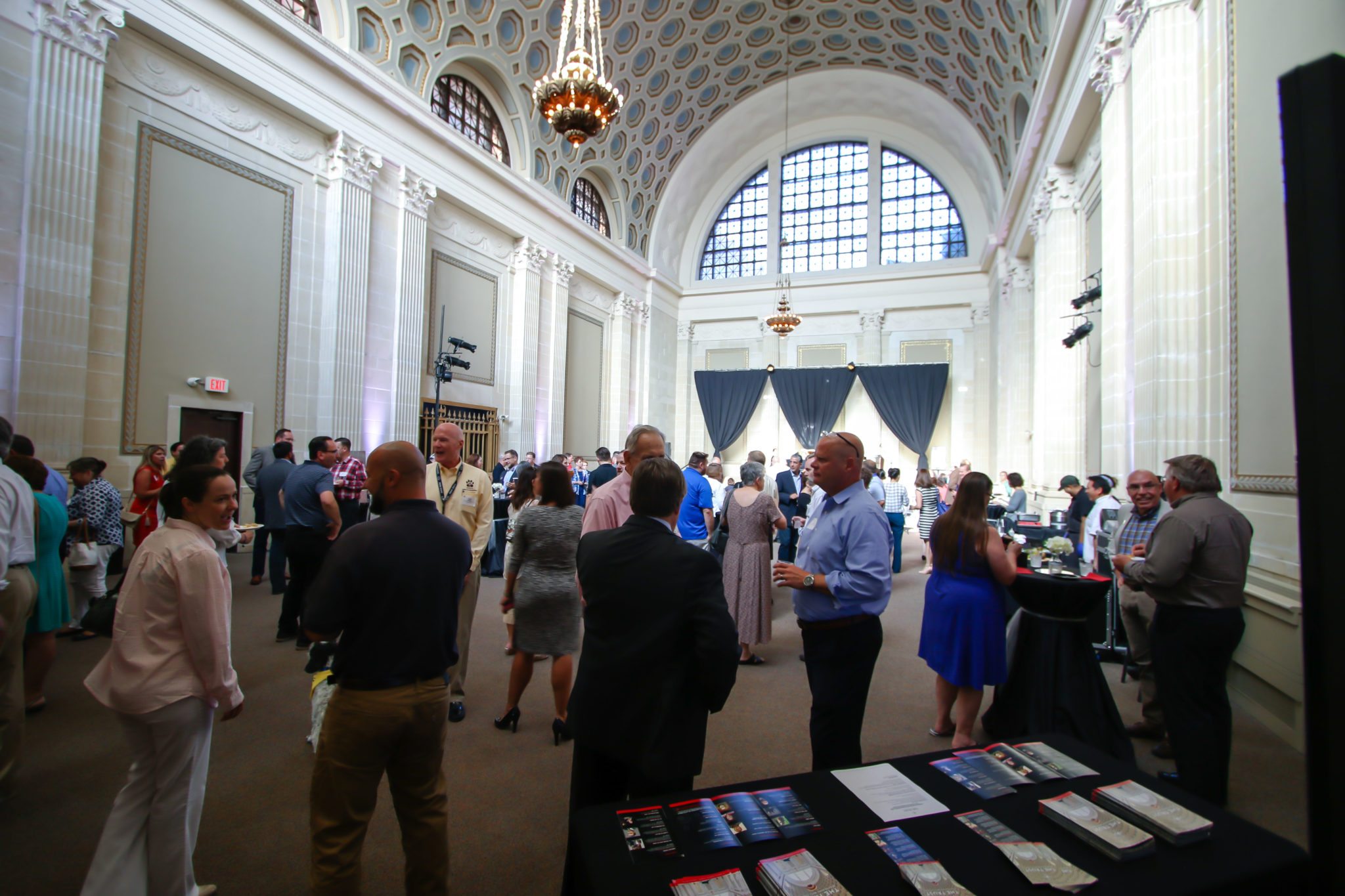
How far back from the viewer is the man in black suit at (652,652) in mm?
1968

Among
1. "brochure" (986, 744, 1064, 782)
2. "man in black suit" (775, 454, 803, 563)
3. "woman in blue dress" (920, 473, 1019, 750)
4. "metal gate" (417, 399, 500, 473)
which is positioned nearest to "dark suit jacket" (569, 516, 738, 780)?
"brochure" (986, 744, 1064, 782)

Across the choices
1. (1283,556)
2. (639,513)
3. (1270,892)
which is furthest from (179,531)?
(1283,556)

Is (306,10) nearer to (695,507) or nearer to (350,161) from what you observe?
(350,161)

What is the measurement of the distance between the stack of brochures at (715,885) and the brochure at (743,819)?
0.11 meters

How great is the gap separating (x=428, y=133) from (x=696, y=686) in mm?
11937

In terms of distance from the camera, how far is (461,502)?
4.12m

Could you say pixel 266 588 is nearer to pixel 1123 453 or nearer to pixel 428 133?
pixel 428 133

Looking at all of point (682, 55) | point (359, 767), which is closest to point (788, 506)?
point (359, 767)

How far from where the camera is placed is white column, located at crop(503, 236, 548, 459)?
1380cm

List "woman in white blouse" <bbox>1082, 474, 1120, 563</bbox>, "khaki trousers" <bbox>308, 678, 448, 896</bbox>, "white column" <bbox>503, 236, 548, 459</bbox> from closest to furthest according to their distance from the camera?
"khaki trousers" <bbox>308, 678, 448, 896</bbox> → "woman in white blouse" <bbox>1082, 474, 1120, 563</bbox> → "white column" <bbox>503, 236, 548, 459</bbox>

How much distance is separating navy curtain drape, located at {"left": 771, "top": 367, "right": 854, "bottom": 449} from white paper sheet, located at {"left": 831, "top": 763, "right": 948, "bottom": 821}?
16.9 m

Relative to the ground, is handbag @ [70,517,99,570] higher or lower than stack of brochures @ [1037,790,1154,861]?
higher

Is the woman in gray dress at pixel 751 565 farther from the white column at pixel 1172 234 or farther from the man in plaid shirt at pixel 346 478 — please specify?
the man in plaid shirt at pixel 346 478

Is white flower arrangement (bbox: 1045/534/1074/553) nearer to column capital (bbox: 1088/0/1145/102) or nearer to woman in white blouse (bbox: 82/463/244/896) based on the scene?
woman in white blouse (bbox: 82/463/244/896)
